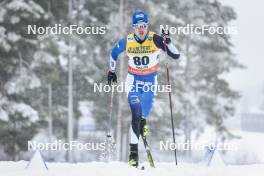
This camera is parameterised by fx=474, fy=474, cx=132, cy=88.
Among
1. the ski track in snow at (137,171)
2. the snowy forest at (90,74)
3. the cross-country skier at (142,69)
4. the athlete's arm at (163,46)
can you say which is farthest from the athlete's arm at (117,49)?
the snowy forest at (90,74)

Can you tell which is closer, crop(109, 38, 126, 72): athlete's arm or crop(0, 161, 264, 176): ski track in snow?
crop(0, 161, 264, 176): ski track in snow

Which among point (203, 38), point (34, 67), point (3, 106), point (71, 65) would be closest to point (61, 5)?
point (71, 65)

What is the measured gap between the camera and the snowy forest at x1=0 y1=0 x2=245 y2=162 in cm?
1641

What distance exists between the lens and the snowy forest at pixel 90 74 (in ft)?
53.8

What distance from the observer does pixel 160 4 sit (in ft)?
72.3

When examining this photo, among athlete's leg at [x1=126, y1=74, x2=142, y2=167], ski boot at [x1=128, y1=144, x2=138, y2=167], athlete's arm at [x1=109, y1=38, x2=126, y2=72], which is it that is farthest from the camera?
athlete's arm at [x1=109, y1=38, x2=126, y2=72]

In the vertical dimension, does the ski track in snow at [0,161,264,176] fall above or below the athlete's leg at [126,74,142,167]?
below

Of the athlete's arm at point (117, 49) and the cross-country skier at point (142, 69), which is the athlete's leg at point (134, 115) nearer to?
the cross-country skier at point (142, 69)

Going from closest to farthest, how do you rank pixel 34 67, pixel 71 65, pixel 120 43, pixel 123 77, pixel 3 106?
pixel 120 43 < pixel 3 106 < pixel 34 67 < pixel 123 77 < pixel 71 65

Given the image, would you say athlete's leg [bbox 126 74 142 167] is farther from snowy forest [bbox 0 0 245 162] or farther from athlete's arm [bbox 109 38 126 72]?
snowy forest [bbox 0 0 245 162]

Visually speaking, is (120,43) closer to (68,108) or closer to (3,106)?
(3,106)

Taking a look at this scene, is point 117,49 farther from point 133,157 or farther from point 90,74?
point 90,74

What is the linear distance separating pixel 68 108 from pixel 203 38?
8251 mm

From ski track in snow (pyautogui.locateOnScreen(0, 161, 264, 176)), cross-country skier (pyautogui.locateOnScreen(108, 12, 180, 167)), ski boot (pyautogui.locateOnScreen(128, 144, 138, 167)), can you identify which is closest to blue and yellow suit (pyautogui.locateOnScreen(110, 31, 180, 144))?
cross-country skier (pyautogui.locateOnScreen(108, 12, 180, 167))
